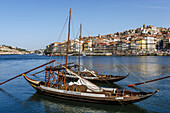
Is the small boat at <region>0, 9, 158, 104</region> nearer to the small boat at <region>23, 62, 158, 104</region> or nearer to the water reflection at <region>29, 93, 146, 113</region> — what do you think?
the small boat at <region>23, 62, 158, 104</region>

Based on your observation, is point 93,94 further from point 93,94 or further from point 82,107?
point 82,107

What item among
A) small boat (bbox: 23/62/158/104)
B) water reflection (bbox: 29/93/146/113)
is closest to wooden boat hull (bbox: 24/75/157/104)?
small boat (bbox: 23/62/158/104)

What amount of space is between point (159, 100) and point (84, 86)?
23.4ft

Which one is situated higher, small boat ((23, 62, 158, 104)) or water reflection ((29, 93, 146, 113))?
small boat ((23, 62, 158, 104))

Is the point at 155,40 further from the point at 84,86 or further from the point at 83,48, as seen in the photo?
the point at 84,86

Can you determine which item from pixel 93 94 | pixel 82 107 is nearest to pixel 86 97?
pixel 93 94

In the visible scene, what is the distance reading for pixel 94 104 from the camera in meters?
16.2

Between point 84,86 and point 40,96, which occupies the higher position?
point 84,86

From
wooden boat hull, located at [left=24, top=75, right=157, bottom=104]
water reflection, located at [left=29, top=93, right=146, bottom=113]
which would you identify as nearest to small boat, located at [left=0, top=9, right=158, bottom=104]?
wooden boat hull, located at [left=24, top=75, right=157, bottom=104]

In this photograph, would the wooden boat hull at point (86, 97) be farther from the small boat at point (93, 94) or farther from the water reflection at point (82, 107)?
the water reflection at point (82, 107)

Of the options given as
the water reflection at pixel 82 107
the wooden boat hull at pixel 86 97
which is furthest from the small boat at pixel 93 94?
the water reflection at pixel 82 107

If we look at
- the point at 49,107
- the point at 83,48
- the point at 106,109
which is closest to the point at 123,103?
the point at 106,109

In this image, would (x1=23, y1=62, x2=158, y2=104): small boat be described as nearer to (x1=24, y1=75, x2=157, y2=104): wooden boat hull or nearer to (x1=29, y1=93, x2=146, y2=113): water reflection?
(x1=24, y1=75, x2=157, y2=104): wooden boat hull

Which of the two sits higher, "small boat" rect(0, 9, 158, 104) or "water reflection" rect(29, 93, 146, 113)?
"small boat" rect(0, 9, 158, 104)
